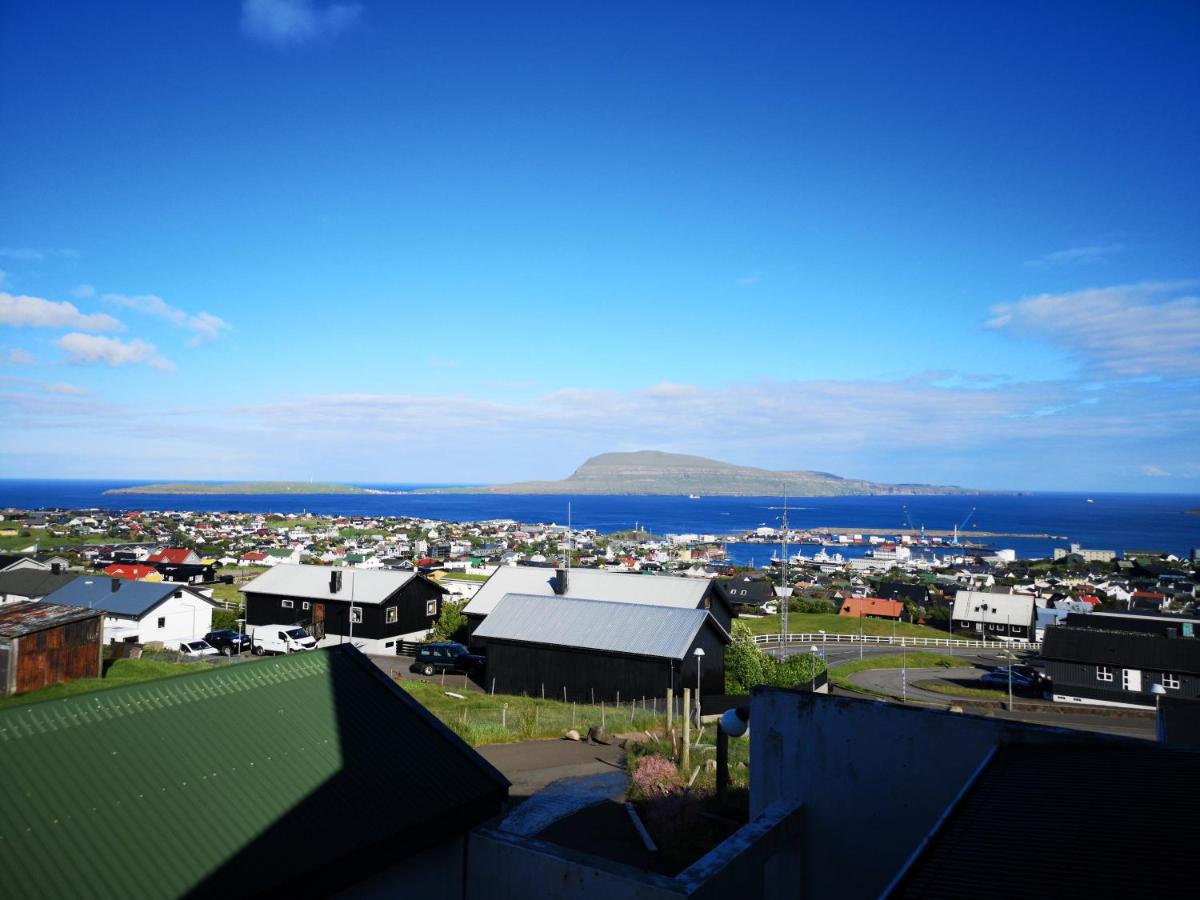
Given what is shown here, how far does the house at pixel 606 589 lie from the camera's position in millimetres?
34125

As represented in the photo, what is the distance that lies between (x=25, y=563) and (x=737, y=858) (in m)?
61.9

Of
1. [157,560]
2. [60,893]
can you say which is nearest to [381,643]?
[60,893]

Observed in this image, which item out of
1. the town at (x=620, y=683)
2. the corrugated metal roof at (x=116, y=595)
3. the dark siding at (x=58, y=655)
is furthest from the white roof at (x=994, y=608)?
the dark siding at (x=58, y=655)

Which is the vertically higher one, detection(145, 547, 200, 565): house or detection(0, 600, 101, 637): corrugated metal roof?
detection(0, 600, 101, 637): corrugated metal roof

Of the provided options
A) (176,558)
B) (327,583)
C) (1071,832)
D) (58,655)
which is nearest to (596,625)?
(327,583)

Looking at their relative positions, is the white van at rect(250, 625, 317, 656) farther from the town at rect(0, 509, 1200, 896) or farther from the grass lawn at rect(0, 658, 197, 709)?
the grass lawn at rect(0, 658, 197, 709)

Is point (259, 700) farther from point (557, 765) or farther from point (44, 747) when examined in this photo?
point (557, 765)

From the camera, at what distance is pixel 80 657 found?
84.1ft

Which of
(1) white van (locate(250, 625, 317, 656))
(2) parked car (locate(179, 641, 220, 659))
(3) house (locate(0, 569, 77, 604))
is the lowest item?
→ (2) parked car (locate(179, 641, 220, 659))

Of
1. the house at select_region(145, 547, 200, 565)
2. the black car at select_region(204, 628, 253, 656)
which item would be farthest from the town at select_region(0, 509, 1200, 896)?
the house at select_region(145, 547, 200, 565)

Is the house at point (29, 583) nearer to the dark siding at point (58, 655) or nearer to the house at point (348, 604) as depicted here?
the house at point (348, 604)

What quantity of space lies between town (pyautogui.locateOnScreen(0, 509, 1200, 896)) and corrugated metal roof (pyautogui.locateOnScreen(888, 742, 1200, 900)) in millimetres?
117

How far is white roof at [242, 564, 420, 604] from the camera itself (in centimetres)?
3847

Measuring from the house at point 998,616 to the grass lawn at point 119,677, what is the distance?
5750 cm
